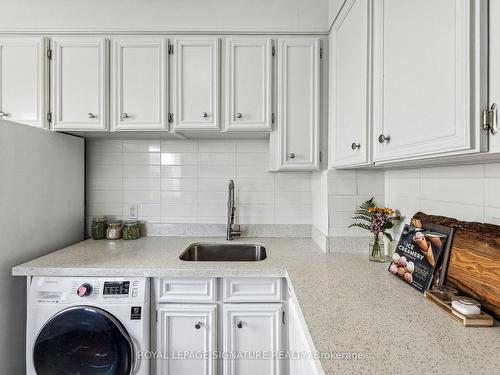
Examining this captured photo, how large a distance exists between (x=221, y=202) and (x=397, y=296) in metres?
1.40

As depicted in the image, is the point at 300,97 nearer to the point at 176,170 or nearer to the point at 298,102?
the point at 298,102

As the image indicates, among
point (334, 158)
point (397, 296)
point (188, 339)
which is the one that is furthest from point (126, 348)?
point (334, 158)

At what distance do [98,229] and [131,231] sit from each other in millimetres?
252

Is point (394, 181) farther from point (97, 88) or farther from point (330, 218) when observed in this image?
point (97, 88)

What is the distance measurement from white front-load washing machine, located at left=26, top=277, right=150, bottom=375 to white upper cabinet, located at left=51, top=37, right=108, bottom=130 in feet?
3.23

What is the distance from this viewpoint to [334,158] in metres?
1.65

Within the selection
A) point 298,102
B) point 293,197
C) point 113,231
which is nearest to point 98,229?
point 113,231

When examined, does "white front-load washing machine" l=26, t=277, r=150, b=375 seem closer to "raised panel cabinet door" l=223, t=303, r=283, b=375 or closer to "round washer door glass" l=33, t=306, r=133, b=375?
"round washer door glass" l=33, t=306, r=133, b=375

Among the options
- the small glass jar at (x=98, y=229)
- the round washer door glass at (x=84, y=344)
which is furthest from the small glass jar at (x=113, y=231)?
the round washer door glass at (x=84, y=344)

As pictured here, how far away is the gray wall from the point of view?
144 centimetres

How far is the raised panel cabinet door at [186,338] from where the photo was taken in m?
1.46

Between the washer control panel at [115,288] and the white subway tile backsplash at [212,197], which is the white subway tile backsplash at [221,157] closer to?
the white subway tile backsplash at [212,197]

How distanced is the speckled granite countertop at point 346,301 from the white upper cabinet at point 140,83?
0.84 m

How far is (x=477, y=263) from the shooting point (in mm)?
936
